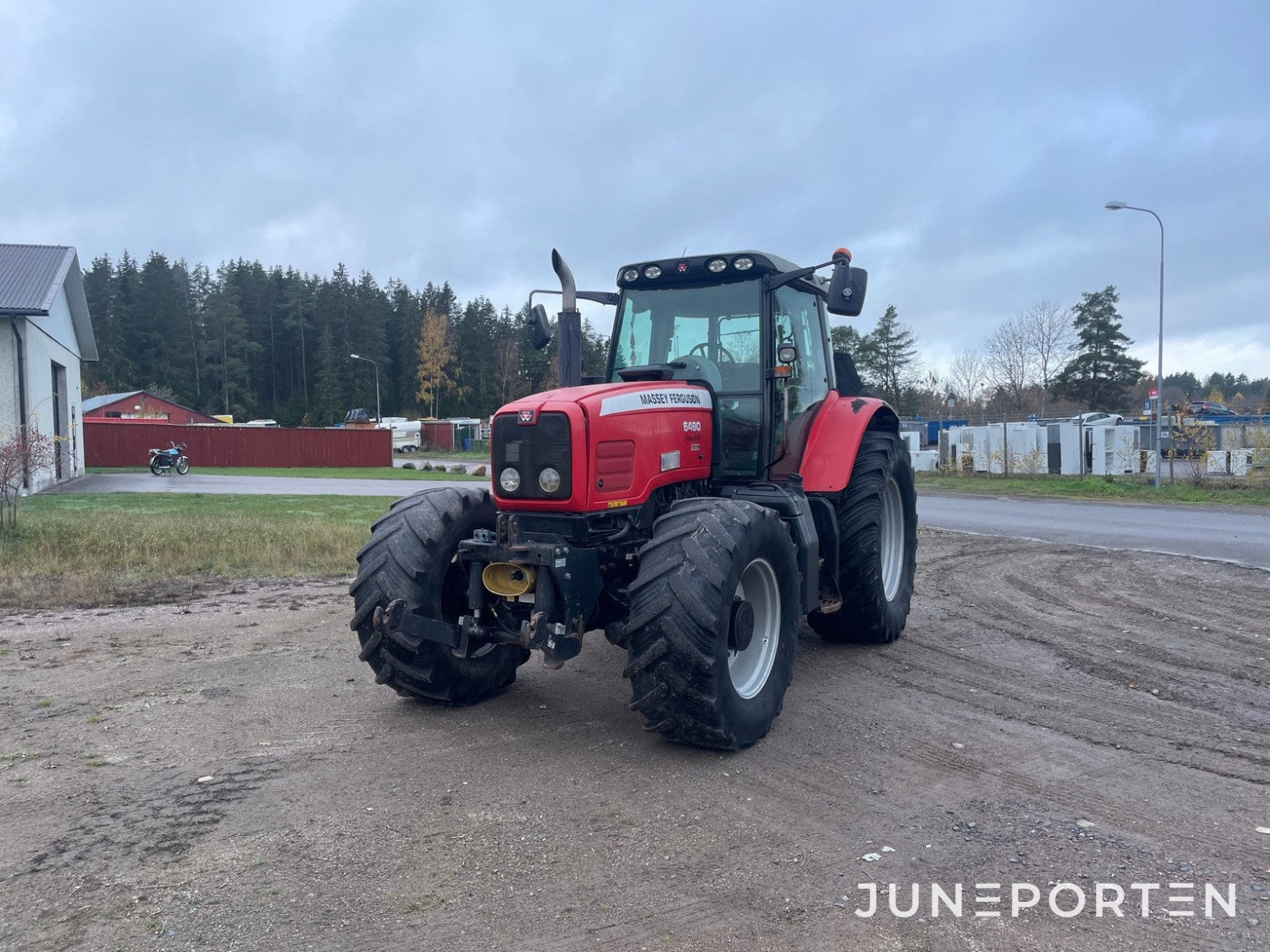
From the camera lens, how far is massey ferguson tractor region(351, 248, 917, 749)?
4.61m

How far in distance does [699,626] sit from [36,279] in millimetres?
24751

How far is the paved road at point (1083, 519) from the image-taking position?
12.9 metres

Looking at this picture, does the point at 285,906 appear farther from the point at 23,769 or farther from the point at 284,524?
the point at 284,524

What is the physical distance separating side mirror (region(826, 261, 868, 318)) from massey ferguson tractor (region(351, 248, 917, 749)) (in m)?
0.01

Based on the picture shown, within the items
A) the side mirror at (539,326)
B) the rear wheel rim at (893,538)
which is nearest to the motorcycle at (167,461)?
the side mirror at (539,326)

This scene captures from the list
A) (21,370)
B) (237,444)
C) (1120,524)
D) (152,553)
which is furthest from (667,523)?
(237,444)

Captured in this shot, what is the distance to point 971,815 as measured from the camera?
13.1 feet

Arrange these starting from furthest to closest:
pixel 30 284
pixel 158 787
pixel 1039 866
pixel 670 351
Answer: pixel 30 284 → pixel 670 351 → pixel 158 787 → pixel 1039 866

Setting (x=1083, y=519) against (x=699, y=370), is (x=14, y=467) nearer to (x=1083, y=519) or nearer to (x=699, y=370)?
(x=699, y=370)

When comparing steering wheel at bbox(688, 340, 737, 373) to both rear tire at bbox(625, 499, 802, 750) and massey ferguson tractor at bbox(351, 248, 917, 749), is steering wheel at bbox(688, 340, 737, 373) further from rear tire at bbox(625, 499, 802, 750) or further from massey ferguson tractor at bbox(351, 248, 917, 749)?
rear tire at bbox(625, 499, 802, 750)

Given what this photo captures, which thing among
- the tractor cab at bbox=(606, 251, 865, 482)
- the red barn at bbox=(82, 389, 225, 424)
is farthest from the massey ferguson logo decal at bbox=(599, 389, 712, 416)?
the red barn at bbox=(82, 389, 225, 424)

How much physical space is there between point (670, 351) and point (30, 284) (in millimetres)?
22418

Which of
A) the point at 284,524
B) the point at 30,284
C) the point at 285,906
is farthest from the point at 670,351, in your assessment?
the point at 30,284

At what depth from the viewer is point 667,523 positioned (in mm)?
4840
